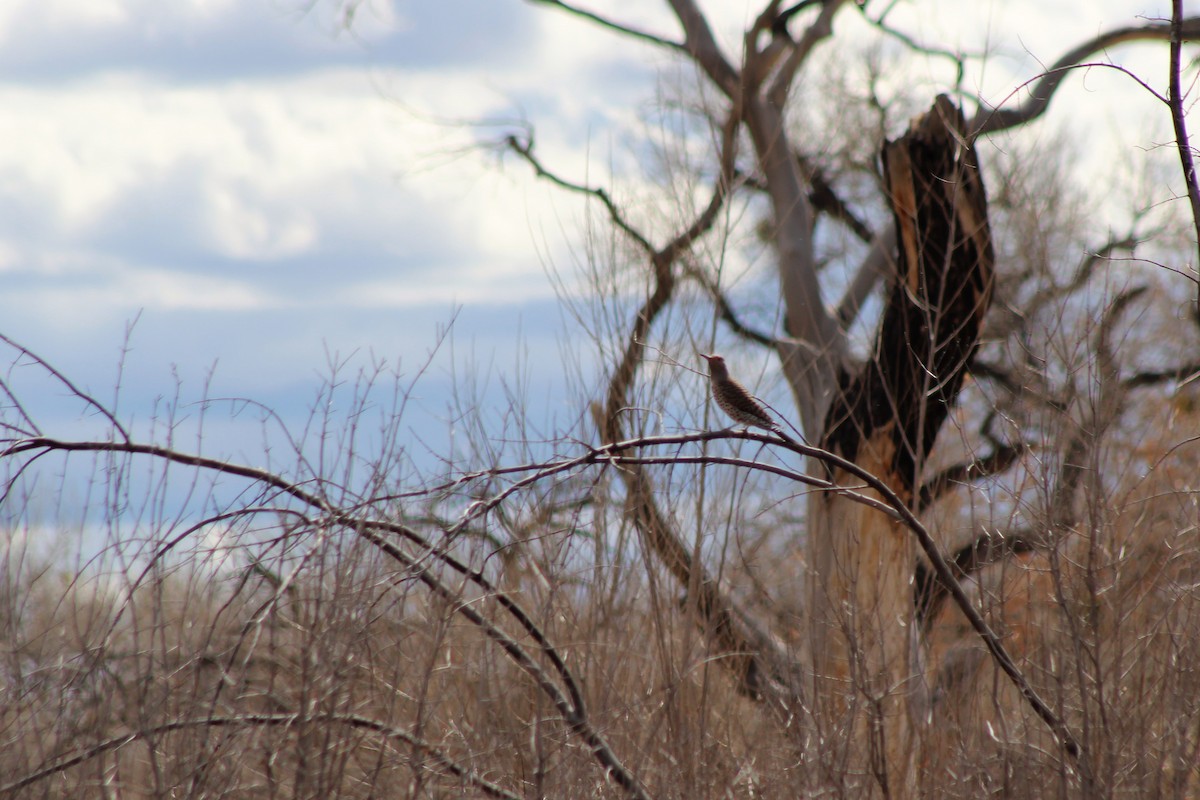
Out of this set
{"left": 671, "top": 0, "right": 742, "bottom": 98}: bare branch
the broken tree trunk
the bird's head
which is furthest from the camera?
{"left": 671, "top": 0, "right": 742, "bottom": 98}: bare branch

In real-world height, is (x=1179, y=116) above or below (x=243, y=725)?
above

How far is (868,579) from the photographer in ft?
24.3

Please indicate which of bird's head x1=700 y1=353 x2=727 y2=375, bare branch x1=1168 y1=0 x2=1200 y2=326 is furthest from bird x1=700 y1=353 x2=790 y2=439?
bare branch x1=1168 y1=0 x2=1200 y2=326

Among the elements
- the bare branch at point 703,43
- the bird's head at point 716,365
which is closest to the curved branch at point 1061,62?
the bare branch at point 703,43

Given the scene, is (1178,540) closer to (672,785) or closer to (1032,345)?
(1032,345)

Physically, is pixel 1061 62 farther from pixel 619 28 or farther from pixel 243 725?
pixel 243 725

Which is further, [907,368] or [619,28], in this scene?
[619,28]

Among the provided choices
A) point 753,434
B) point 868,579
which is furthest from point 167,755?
point 868,579

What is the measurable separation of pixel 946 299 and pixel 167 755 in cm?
522

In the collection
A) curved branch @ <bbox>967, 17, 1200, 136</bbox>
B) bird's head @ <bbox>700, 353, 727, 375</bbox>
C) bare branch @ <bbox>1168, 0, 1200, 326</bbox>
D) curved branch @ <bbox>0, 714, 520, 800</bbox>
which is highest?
curved branch @ <bbox>967, 17, 1200, 136</bbox>

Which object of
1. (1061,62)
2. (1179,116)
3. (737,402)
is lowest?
(737,402)

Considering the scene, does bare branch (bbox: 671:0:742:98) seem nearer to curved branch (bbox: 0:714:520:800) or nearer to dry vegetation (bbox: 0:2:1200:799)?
dry vegetation (bbox: 0:2:1200:799)

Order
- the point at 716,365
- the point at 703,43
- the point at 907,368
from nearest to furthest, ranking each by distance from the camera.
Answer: the point at 716,365 → the point at 907,368 → the point at 703,43

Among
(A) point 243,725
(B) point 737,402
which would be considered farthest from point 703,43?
(A) point 243,725
